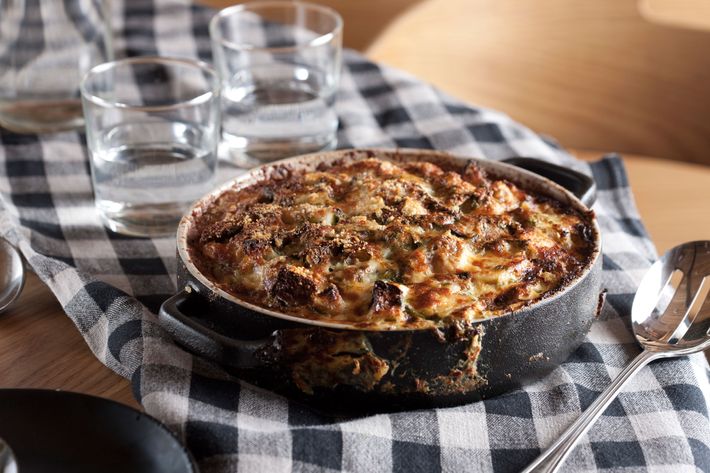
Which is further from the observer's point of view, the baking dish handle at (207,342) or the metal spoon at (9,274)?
the metal spoon at (9,274)

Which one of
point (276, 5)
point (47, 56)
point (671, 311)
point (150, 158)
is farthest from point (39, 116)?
point (671, 311)

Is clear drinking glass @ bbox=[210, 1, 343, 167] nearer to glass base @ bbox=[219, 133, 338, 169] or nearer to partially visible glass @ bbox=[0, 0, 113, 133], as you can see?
glass base @ bbox=[219, 133, 338, 169]

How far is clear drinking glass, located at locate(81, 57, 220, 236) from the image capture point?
5.12 ft

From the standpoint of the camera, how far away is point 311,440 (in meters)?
1.08

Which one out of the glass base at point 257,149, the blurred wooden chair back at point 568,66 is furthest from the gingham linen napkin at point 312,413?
the blurred wooden chair back at point 568,66

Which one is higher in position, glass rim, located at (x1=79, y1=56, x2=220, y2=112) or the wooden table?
glass rim, located at (x1=79, y1=56, x2=220, y2=112)

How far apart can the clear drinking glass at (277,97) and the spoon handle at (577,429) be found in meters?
0.85

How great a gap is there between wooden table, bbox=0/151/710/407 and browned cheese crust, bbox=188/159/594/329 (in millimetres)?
204

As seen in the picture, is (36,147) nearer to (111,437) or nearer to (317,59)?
(317,59)

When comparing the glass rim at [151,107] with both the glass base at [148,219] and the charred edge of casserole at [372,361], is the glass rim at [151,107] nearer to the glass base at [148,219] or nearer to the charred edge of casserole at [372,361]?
the glass base at [148,219]

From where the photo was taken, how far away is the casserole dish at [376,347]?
107 cm

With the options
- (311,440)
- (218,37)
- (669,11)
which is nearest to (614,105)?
(669,11)

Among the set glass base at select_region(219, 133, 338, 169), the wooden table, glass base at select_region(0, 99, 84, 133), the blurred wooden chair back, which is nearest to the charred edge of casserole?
the wooden table

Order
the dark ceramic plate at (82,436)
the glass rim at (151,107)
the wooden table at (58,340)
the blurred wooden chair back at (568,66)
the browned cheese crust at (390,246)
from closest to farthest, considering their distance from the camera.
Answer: the dark ceramic plate at (82,436) → the browned cheese crust at (390,246) → the wooden table at (58,340) → the glass rim at (151,107) → the blurred wooden chair back at (568,66)
